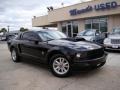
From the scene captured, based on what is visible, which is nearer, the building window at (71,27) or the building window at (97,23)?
the building window at (97,23)

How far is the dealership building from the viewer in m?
17.8

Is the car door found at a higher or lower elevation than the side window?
lower

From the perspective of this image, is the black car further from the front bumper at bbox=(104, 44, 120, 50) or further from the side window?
the front bumper at bbox=(104, 44, 120, 50)

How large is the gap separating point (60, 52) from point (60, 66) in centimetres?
46

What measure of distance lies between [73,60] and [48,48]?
1103mm

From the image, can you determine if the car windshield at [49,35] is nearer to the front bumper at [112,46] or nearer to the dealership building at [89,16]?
the front bumper at [112,46]

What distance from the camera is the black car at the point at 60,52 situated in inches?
199

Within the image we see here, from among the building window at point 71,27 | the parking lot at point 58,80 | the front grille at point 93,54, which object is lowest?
the parking lot at point 58,80

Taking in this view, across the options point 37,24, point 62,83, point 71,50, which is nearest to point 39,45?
point 71,50

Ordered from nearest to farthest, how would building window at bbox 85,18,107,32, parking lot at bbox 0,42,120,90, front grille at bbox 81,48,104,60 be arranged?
parking lot at bbox 0,42,120,90
front grille at bbox 81,48,104,60
building window at bbox 85,18,107,32

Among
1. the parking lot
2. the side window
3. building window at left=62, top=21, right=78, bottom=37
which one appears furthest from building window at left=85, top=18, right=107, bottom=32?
the parking lot

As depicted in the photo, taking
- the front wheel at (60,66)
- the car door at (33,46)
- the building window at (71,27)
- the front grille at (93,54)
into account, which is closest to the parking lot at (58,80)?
the front wheel at (60,66)

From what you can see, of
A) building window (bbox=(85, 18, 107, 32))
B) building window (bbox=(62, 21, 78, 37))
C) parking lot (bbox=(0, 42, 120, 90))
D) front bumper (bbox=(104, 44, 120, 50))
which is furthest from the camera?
building window (bbox=(62, 21, 78, 37))

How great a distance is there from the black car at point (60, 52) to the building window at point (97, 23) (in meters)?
13.5
